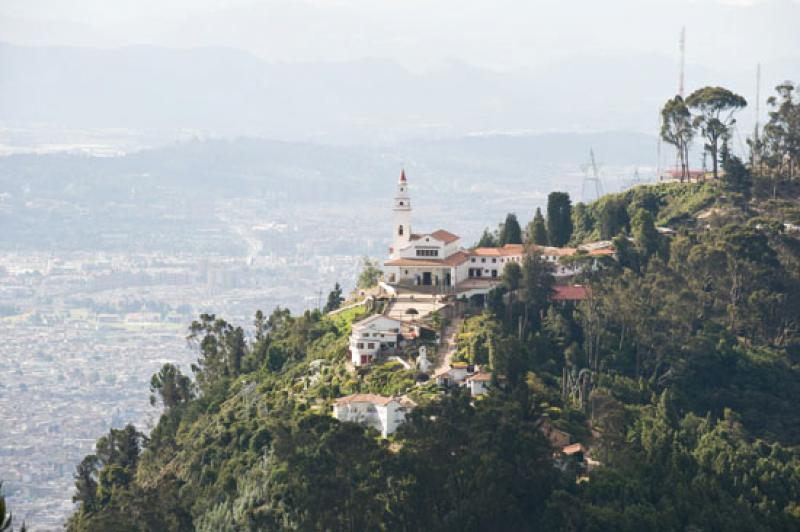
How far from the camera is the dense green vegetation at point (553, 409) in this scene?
69.1 metres

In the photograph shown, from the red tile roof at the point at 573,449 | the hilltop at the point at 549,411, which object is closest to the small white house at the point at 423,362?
the hilltop at the point at 549,411

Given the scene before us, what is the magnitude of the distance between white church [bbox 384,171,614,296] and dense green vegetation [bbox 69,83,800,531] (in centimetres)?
240

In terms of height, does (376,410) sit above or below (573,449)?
above

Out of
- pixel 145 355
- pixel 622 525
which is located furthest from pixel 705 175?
pixel 145 355

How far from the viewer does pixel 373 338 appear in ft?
279

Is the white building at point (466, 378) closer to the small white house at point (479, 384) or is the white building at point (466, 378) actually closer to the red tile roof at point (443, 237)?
the small white house at point (479, 384)

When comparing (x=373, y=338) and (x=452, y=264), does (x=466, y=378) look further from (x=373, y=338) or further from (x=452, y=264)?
(x=452, y=264)

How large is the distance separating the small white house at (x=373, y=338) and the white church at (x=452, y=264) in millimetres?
6663

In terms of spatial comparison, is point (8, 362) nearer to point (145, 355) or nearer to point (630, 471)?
point (145, 355)

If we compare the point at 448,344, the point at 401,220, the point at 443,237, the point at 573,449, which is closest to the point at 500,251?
the point at 443,237

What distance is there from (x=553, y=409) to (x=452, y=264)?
16275mm

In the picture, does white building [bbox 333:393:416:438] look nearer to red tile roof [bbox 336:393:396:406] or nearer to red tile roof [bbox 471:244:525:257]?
red tile roof [bbox 336:393:396:406]

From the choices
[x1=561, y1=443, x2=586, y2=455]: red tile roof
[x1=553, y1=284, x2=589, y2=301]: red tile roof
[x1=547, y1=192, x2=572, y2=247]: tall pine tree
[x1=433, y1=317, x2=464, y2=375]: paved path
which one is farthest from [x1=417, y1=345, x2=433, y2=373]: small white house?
[x1=547, y1=192, x2=572, y2=247]: tall pine tree

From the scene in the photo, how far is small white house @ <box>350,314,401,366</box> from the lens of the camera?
278ft
